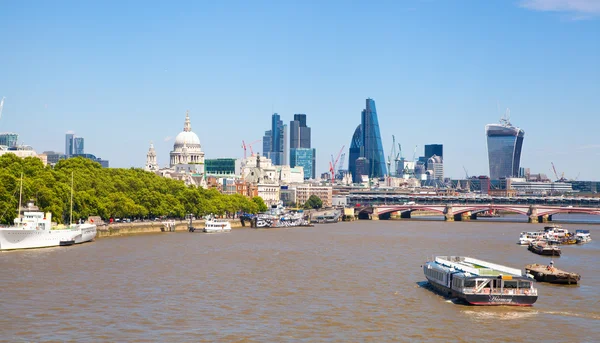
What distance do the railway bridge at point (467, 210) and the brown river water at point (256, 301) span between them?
90.9m

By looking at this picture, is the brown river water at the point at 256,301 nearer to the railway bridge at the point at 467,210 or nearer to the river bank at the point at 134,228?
the river bank at the point at 134,228

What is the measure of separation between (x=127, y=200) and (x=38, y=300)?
60070mm

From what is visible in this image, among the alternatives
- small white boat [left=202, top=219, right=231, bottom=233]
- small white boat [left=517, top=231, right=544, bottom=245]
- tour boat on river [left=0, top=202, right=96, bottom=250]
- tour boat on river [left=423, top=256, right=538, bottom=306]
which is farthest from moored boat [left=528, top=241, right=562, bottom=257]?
small white boat [left=202, top=219, right=231, bottom=233]

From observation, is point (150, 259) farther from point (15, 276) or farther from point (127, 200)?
point (127, 200)

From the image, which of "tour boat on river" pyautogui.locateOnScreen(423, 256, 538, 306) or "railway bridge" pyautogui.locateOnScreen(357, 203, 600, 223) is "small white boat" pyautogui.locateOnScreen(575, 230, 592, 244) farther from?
"railway bridge" pyautogui.locateOnScreen(357, 203, 600, 223)

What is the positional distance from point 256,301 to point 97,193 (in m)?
61.1

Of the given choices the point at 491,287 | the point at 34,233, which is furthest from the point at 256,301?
the point at 34,233

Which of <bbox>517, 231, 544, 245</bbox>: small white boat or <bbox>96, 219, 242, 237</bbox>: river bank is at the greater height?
<bbox>96, 219, 242, 237</bbox>: river bank

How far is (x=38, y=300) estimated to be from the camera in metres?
42.8

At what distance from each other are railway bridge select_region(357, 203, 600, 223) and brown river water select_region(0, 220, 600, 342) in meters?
90.9

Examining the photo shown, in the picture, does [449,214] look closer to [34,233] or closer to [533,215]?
[533,215]

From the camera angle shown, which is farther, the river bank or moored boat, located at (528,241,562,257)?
the river bank

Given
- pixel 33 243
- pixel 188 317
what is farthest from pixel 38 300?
pixel 33 243

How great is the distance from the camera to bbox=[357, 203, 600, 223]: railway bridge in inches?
6309
